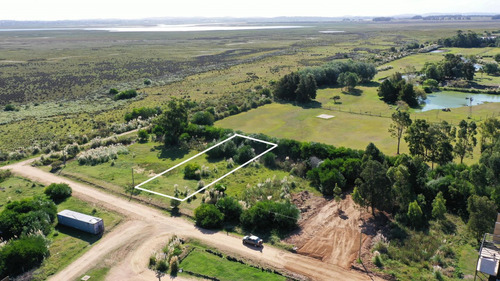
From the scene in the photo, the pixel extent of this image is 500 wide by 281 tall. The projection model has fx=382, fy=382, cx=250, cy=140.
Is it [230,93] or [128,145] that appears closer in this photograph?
[128,145]

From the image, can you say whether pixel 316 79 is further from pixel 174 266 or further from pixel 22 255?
pixel 22 255

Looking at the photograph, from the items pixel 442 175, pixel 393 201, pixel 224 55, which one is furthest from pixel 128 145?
pixel 224 55

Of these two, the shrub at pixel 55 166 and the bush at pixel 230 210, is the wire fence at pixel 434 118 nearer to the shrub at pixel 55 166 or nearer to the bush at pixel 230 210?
the bush at pixel 230 210

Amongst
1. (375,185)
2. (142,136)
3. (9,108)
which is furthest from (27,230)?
(9,108)

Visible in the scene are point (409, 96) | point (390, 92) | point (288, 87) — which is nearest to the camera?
point (409, 96)

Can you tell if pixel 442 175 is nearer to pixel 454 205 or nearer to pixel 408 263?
pixel 454 205

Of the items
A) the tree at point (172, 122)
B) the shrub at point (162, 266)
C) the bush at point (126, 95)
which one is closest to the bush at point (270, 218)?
the shrub at point (162, 266)

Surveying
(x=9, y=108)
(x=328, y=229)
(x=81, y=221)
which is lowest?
(x=328, y=229)
